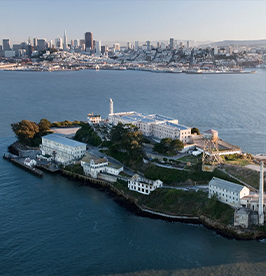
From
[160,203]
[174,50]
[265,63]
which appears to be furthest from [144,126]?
[174,50]

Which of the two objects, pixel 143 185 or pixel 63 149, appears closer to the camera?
pixel 143 185

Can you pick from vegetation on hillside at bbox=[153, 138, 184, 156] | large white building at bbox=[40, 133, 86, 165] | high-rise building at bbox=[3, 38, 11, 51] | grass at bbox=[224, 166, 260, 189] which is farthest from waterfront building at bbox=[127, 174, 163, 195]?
high-rise building at bbox=[3, 38, 11, 51]

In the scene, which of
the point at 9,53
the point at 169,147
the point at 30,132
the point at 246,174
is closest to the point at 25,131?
the point at 30,132

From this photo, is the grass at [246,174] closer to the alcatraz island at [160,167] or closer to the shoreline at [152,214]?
the alcatraz island at [160,167]

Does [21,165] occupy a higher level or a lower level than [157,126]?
lower

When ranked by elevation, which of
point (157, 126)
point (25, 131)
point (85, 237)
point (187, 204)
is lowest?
point (85, 237)

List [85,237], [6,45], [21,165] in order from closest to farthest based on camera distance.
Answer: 1. [85,237]
2. [21,165]
3. [6,45]

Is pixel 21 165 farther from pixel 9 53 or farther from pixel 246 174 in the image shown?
pixel 9 53

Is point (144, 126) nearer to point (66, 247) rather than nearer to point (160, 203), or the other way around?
point (160, 203)
